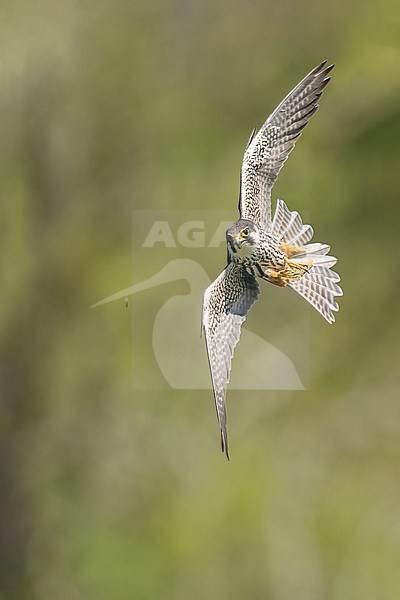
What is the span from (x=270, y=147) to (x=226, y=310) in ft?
0.87

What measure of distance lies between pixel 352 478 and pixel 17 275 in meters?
1.71

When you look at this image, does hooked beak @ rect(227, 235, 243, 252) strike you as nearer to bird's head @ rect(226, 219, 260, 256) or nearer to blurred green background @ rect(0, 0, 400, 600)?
bird's head @ rect(226, 219, 260, 256)

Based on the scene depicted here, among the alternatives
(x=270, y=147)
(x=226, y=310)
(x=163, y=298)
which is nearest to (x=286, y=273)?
(x=226, y=310)

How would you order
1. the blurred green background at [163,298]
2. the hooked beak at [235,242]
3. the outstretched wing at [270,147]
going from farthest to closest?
the blurred green background at [163,298] < the outstretched wing at [270,147] < the hooked beak at [235,242]

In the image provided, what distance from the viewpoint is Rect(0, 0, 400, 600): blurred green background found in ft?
13.8

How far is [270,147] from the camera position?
1.60 meters

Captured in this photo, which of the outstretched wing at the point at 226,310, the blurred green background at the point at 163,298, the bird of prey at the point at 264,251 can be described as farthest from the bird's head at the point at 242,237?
the blurred green background at the point at 163,298

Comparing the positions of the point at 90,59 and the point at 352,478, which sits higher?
the point at 90,59

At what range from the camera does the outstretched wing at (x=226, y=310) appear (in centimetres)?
148

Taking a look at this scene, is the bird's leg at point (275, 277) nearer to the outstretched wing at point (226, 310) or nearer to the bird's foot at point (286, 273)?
the bird's foot at point (286, 273)

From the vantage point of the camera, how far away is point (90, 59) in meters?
4.63

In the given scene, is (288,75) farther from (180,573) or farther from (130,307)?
(180,573)

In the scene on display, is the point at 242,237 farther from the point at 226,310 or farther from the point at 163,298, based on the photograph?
the point at 163,298

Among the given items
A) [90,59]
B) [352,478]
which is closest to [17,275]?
[90,59]
